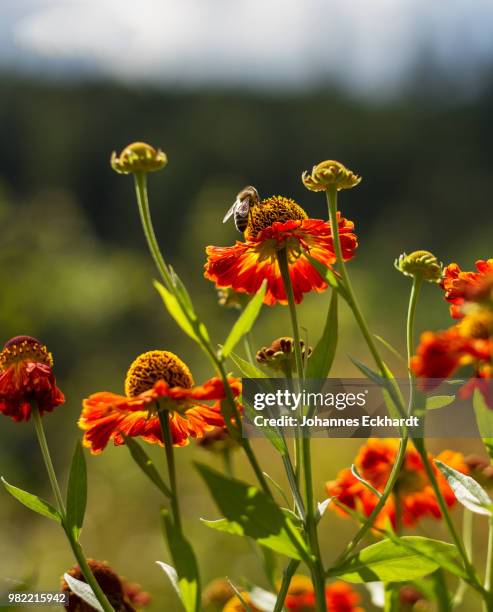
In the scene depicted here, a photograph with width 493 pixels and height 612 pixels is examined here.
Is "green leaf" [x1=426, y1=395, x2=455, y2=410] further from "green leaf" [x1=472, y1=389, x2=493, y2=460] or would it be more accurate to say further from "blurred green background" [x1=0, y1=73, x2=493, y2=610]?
"blurred green background" [x1=0, y1=73, x2=493, y2=610]

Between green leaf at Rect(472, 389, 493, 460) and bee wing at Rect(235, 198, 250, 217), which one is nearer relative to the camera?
green leaf at Rect(472, 389, 493, 460)

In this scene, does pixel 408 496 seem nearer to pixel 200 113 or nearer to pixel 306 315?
pixel 306 315

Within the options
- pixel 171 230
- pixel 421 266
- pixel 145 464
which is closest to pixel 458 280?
pixel 421 266

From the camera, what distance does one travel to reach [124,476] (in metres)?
4.93

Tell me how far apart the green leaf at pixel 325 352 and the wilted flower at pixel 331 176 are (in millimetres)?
90

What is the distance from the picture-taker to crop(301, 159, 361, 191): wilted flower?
57 centimetres

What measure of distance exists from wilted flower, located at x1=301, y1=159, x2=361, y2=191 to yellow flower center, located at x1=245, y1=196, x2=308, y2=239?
160 millimetres

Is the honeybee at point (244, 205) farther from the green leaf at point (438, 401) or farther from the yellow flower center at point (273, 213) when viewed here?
the green leaf at point (438, 401)

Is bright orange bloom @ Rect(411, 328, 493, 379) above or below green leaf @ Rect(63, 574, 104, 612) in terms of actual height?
above

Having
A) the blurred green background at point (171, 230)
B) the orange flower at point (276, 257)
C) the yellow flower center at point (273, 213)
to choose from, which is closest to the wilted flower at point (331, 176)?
the orange flower at point (276, 257)

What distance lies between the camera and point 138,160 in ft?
1.76

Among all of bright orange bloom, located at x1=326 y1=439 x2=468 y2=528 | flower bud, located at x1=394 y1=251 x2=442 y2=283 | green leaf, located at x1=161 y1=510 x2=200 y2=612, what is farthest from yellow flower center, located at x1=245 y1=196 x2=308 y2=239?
green leaf, located at x1=161 y1=510 x2=200 y2=612

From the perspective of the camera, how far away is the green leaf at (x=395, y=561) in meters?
0.49

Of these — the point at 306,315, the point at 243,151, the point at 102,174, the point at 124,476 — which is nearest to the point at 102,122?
the point at 102,174
